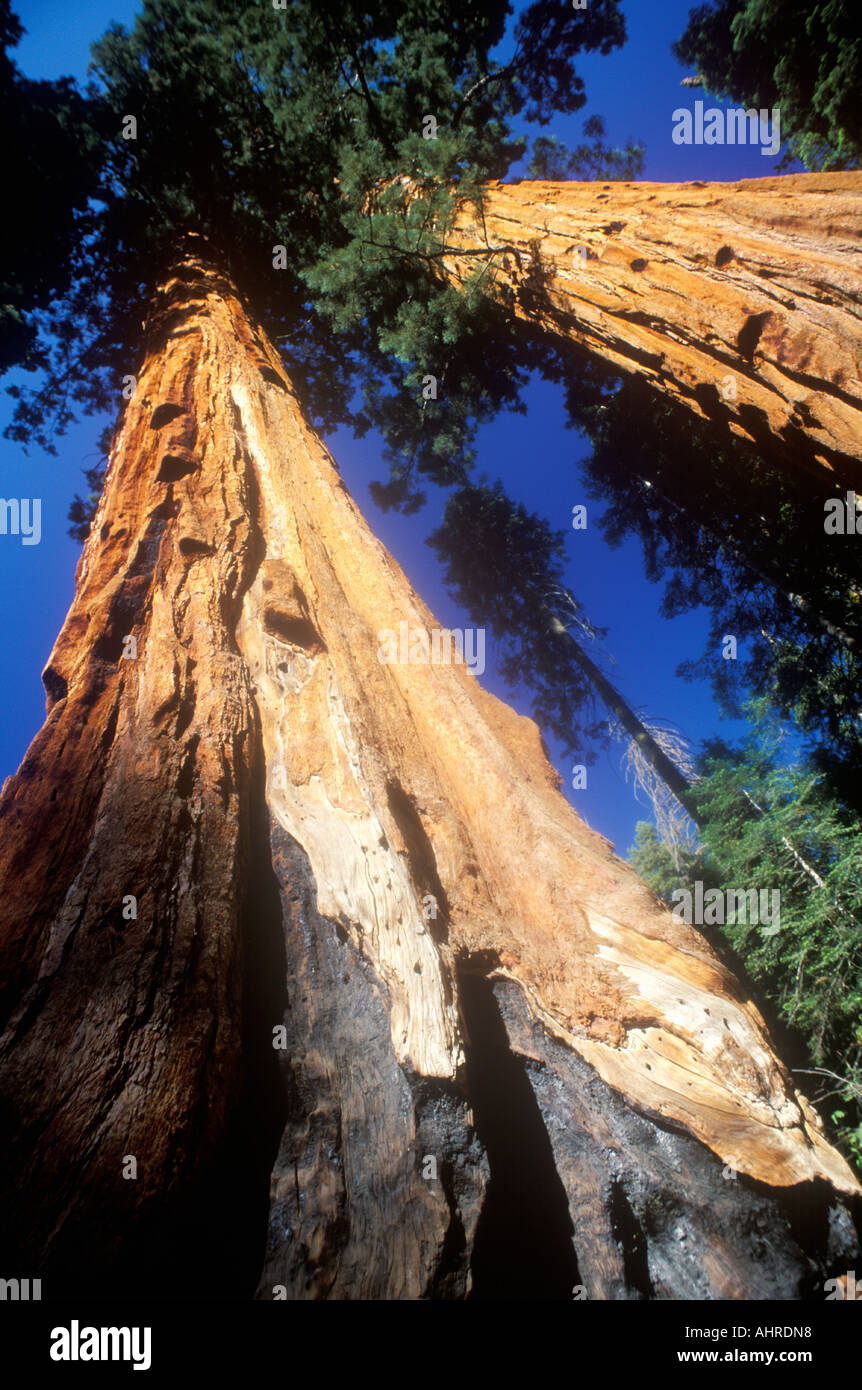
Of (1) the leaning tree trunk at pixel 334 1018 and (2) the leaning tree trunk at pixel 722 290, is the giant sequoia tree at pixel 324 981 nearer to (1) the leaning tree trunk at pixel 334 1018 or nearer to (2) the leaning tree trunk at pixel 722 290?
(1) the leaning tree trunk at pixel 334 1018

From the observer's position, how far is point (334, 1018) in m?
2.71

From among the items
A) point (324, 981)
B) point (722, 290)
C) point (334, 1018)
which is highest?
point (722, 290)

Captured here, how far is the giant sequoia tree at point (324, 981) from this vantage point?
2.03 metres

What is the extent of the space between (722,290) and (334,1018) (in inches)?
252

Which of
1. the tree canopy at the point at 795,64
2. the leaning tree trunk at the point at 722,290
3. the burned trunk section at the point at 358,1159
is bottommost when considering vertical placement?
the burned trunk section at the point at 358,1159

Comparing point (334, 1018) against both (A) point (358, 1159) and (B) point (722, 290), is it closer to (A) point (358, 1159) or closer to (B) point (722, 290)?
(A) point (358, 1159)

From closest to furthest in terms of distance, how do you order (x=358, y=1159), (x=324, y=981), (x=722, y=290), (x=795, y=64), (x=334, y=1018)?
(x=358, y=1159)
(x=334, y=1018)
(x=324, y=981)
(x=722, y=290)
(x=795, y=64)

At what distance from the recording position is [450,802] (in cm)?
359

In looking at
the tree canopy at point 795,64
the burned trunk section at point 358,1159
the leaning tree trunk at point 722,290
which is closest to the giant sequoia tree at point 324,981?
the burned trunk section at point 358,1159

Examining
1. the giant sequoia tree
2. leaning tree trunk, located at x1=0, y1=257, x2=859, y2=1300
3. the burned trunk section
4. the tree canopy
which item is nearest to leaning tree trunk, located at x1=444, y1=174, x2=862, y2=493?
the giant sequoia tree

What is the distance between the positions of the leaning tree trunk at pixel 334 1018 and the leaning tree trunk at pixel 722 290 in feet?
12.1

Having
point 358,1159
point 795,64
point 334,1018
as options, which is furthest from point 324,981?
point 795,64

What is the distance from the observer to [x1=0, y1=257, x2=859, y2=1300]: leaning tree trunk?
6.56 feet

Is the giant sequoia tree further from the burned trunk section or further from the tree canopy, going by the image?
the tree canopy
